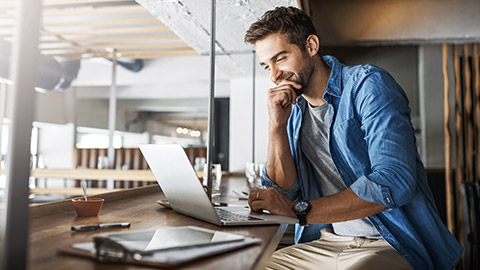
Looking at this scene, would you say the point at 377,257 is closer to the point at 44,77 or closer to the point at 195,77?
the point at 44,77

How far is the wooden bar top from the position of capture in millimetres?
657

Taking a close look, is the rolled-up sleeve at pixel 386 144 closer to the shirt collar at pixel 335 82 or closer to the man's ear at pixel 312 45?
the shirt collar at pixel 335 82

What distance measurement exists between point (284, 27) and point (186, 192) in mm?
839

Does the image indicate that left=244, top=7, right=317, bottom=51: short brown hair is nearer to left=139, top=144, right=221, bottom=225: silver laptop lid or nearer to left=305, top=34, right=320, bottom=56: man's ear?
left=305, top=34, right=320, bottom=56: man's ear

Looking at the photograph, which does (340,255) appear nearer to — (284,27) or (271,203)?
(271,203)

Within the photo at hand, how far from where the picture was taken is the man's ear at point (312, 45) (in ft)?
5.41

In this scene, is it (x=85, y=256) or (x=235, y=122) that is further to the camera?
(x=235, y=122)

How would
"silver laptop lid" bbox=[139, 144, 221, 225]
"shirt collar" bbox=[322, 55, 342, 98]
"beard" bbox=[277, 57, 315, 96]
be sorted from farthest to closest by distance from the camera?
"beard" bbox=[277, 57, 315, 96] < "shirt collar" bbox=[322, 55, 342, 98] < "silver laptop lid" bbox=[139, 144, 221, 225]

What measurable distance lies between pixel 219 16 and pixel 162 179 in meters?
1.21

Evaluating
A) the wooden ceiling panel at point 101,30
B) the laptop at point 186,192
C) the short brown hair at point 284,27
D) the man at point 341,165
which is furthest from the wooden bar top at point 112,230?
the wooden ceiling panel at point 101,30

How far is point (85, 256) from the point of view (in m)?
0.69

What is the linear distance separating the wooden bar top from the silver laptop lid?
33mm

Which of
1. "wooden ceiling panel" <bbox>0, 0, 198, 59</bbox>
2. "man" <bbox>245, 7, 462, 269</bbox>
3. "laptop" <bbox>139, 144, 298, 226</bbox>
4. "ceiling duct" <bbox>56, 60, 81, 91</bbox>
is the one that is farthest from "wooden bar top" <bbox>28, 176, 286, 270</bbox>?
"ceiling duct" <bbox>56, 60, 81, 91</bbox>

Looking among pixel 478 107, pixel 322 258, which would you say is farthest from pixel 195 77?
pixel 322 258
